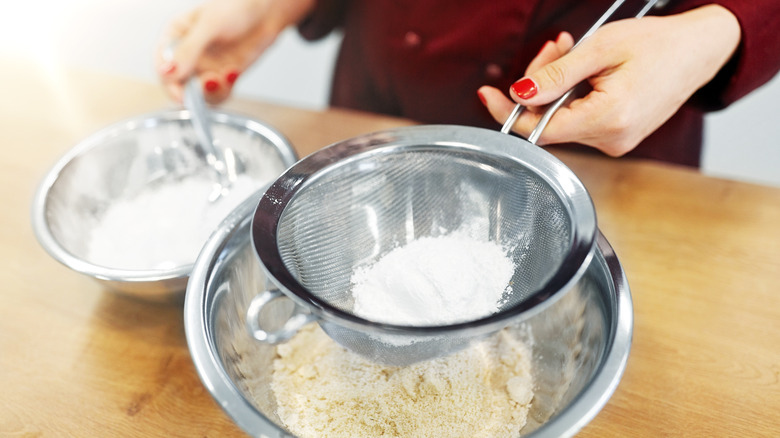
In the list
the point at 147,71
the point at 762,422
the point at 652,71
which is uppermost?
the point at 652,71

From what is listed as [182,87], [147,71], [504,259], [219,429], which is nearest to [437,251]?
[504,259]

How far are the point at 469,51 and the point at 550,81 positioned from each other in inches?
12.2

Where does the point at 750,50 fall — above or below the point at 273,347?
above

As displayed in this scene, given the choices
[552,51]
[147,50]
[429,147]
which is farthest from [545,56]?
[147,50]

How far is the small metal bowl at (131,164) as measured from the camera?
0.74 meters

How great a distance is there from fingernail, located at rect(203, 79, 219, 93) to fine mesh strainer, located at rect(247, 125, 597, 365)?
373 mm

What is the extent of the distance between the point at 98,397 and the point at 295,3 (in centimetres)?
67

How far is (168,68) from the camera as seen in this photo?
2.84ft

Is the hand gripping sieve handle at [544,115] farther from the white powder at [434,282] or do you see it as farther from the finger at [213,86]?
the finger at [213,86]

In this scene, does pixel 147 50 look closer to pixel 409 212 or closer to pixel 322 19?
pixel 322 19

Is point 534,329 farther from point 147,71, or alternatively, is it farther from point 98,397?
point 147,71

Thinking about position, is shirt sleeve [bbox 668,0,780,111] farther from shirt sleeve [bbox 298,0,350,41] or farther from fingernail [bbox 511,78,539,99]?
shirt sleeve [bbox 298,0,350,41]

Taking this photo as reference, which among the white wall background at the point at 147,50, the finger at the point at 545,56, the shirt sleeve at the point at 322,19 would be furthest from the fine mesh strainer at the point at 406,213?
the white wall background at the point at 147,50

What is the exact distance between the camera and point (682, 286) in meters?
0.71
